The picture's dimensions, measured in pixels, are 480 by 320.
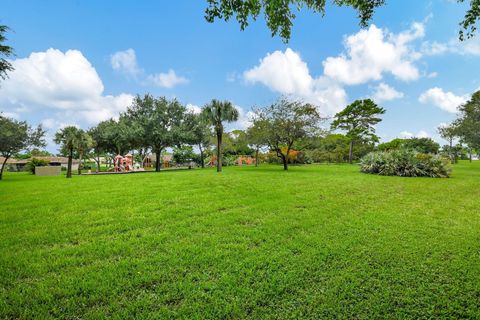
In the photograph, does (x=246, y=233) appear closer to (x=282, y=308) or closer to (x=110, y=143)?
(x=282, y=308)

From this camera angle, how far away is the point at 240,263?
3031mm

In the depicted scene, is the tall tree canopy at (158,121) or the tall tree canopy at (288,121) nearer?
the tall tree canopy at (288,121)

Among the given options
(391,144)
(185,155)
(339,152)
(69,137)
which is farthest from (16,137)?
(391,144)

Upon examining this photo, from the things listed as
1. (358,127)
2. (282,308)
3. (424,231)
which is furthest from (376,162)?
(358,127)

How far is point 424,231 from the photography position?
14.3ft

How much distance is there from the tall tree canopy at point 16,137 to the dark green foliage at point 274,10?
1036 inches

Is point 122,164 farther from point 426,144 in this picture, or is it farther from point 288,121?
point 426,144

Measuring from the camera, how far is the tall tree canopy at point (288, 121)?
65.4 feet

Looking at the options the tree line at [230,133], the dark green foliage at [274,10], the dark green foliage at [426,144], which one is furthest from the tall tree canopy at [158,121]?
the dark green foliage at [426,144]

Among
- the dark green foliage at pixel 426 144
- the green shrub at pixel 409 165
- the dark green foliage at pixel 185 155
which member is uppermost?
the dark green foliage at pixel 426 144

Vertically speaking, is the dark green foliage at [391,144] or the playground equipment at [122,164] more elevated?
the dark green foliage at [391,144]

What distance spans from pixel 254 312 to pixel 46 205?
7574 millimetres

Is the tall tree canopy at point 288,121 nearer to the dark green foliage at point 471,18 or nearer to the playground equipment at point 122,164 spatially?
the dark green foliage at point 471,18

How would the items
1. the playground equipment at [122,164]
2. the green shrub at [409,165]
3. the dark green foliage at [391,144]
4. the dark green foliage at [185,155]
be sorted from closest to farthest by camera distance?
the green shrub at [409,165] → the playground equipment at [122,164] → the dark green foliage at [185,155] → the dark green foliage at [391,144]
